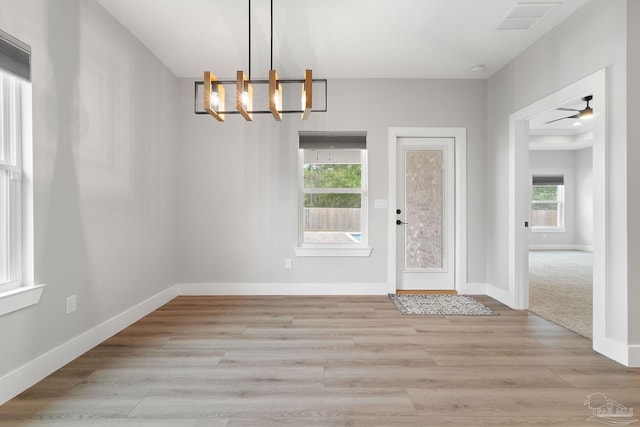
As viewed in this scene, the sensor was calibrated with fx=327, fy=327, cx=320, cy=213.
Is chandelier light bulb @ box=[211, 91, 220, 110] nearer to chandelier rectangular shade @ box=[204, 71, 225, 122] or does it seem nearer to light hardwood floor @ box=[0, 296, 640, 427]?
chandelier rectangular shade @ box=[204, 71, 225, 122]

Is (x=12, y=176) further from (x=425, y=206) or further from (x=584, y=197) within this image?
(x=584, y=197)

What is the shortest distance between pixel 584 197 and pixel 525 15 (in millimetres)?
8487

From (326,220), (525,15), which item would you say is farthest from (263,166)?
(525,15)

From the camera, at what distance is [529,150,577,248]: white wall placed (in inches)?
366

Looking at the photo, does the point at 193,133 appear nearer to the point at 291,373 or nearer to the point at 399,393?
the point at 291,373

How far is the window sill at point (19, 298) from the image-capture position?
1.86m

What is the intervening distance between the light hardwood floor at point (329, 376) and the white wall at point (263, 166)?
108 centimetres

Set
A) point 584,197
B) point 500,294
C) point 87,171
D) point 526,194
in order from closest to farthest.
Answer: point 87,171
point 526,194
point 500,294
point 584,197

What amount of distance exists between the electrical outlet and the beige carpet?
167 inches

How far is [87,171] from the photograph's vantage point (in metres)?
2.59

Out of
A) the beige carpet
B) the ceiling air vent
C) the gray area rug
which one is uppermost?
the ceiling air vent

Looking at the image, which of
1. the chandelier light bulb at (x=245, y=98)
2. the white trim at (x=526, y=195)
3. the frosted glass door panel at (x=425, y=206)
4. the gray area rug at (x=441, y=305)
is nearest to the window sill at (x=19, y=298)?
the chandelier light bulb at (x=245, y=98)

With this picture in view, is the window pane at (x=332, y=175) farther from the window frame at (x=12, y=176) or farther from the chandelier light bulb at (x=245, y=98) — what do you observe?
the window frame at (x=12, y=176)

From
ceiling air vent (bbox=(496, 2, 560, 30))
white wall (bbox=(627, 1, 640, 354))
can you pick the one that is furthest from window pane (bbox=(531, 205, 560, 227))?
white wall (bbox=(627, 1, 640, 354))
